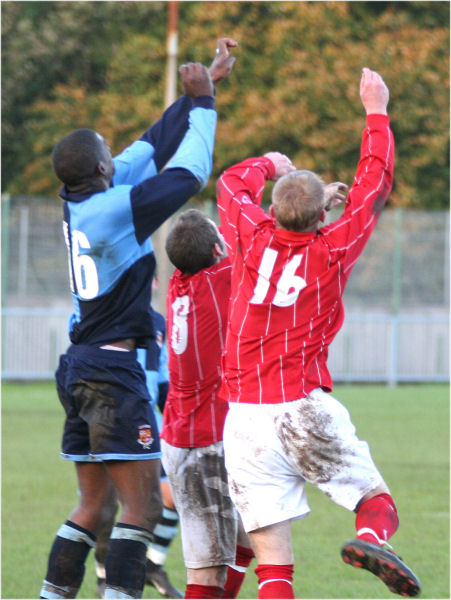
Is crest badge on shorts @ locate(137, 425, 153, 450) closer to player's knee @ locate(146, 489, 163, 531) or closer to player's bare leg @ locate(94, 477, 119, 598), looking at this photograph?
player's knee @ locate(146, 489, 163, 531)

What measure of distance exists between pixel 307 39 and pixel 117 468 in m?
24.5

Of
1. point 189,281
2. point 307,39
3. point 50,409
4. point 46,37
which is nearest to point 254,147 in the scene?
point 307,39

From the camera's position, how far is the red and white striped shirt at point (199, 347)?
5379mm

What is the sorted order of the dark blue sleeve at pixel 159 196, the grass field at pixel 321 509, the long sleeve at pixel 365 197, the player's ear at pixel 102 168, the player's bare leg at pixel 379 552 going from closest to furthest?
1. the player's bare leg at pixel 379 552
2. the long sleeve at pixel 365 197
3. the dark blue sleeve at pixel 159 196
4. the player's ear at pixel 102 168
5. the grass field at pixel 321 509

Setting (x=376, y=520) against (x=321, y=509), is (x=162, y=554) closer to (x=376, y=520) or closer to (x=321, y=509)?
(x=376, y=520)

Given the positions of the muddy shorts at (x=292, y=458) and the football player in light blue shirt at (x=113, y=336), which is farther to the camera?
the football player in light blue shirt at (x=113, y=336)

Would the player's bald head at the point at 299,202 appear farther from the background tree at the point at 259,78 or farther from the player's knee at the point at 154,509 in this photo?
the background tree at the point at 259,78

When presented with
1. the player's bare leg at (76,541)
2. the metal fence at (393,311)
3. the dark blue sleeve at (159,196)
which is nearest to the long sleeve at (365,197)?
the dark blue sleeve at (159,196)

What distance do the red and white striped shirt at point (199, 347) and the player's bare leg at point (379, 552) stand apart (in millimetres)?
1150

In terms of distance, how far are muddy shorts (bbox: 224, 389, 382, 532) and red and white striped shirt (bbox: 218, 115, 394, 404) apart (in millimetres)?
80

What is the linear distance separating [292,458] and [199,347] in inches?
43.7

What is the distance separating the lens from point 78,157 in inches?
198

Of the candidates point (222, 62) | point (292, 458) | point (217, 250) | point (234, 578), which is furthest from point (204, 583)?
point (222, 62)

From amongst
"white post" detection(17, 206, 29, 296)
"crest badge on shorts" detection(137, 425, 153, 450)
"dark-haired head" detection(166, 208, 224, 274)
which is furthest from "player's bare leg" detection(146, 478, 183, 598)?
"white post" detection(17, 206, 29, 296)
